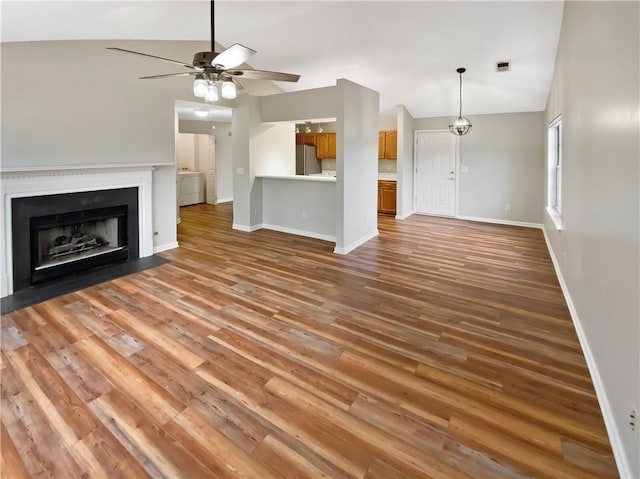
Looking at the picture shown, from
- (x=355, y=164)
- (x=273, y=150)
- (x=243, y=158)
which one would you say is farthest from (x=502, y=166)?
(x=243, y=158)

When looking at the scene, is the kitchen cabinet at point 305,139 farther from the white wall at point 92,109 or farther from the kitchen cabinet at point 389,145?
the white wall at point 92,109

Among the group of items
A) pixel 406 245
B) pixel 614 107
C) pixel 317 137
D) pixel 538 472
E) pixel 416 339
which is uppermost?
pixel 317 137

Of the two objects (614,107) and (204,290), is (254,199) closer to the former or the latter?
(204,290)

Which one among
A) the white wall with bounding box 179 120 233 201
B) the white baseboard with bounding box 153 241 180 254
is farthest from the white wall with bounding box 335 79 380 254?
the white wall with bounding box 179 120 233 201

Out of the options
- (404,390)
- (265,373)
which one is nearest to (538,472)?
(404,390)

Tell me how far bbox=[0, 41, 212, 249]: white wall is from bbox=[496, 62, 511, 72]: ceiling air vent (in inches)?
172

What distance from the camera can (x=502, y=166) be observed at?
7668 mm

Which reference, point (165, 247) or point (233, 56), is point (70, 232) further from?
point (233, 56)

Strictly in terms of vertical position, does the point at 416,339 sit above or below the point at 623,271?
below

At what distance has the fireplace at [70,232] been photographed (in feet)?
12.8

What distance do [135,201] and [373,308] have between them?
11.9 ft

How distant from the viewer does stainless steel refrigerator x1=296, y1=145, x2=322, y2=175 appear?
9.43 metres

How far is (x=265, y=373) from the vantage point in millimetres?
2432

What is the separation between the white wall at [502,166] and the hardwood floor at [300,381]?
12.1 ft
